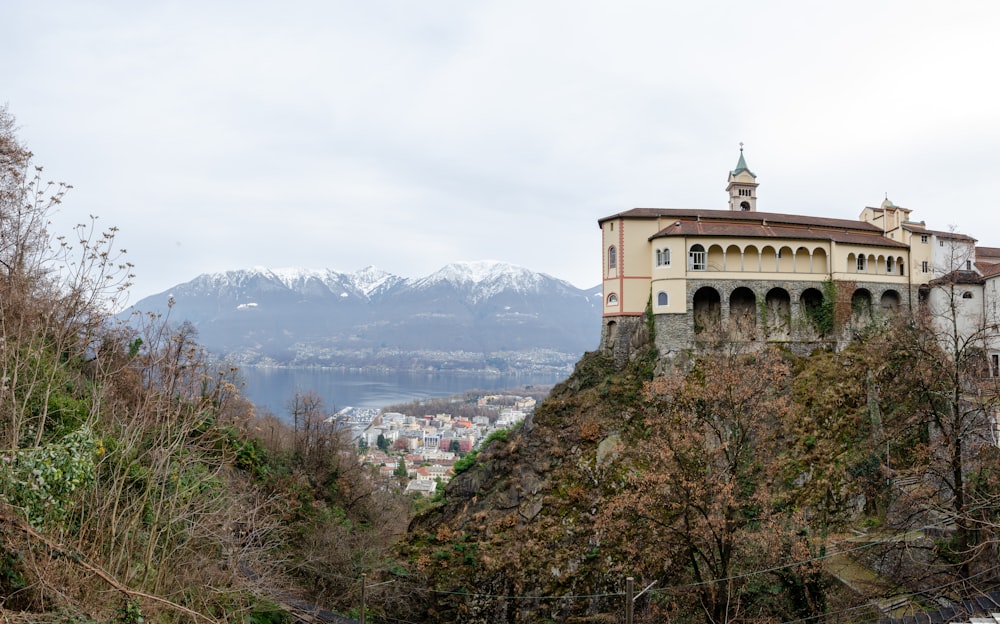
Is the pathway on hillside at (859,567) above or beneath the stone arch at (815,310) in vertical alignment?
beneath

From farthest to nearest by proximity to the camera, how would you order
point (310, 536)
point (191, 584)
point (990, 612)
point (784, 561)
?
Answer: point (310, 536) < point (784, 561) < point (990, 612) < point (191, 584)

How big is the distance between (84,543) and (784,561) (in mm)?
17705

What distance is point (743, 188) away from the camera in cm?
4269

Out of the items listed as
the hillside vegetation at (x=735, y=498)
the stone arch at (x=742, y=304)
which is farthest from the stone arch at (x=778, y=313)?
the hillside vegetation at (x=735, y=498)

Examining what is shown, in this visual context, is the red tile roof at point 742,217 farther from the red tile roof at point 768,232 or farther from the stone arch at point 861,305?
the stone arch at point 861,305

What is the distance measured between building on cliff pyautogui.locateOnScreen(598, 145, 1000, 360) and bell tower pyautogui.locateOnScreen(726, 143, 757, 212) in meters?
9.27

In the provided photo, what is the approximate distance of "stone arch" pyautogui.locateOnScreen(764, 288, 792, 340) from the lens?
3061 centimetres

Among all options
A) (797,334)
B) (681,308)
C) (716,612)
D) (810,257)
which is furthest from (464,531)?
(810,257)

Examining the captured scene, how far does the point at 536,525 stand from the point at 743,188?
31729 mm

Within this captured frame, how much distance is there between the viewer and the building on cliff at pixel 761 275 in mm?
30375

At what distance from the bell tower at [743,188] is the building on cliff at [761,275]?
9.27 metres

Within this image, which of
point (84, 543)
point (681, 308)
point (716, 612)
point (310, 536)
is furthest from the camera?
point (681, 308)

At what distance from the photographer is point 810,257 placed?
103 ft

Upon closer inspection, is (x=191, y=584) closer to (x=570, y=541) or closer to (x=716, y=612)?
(x=716, y=612)
